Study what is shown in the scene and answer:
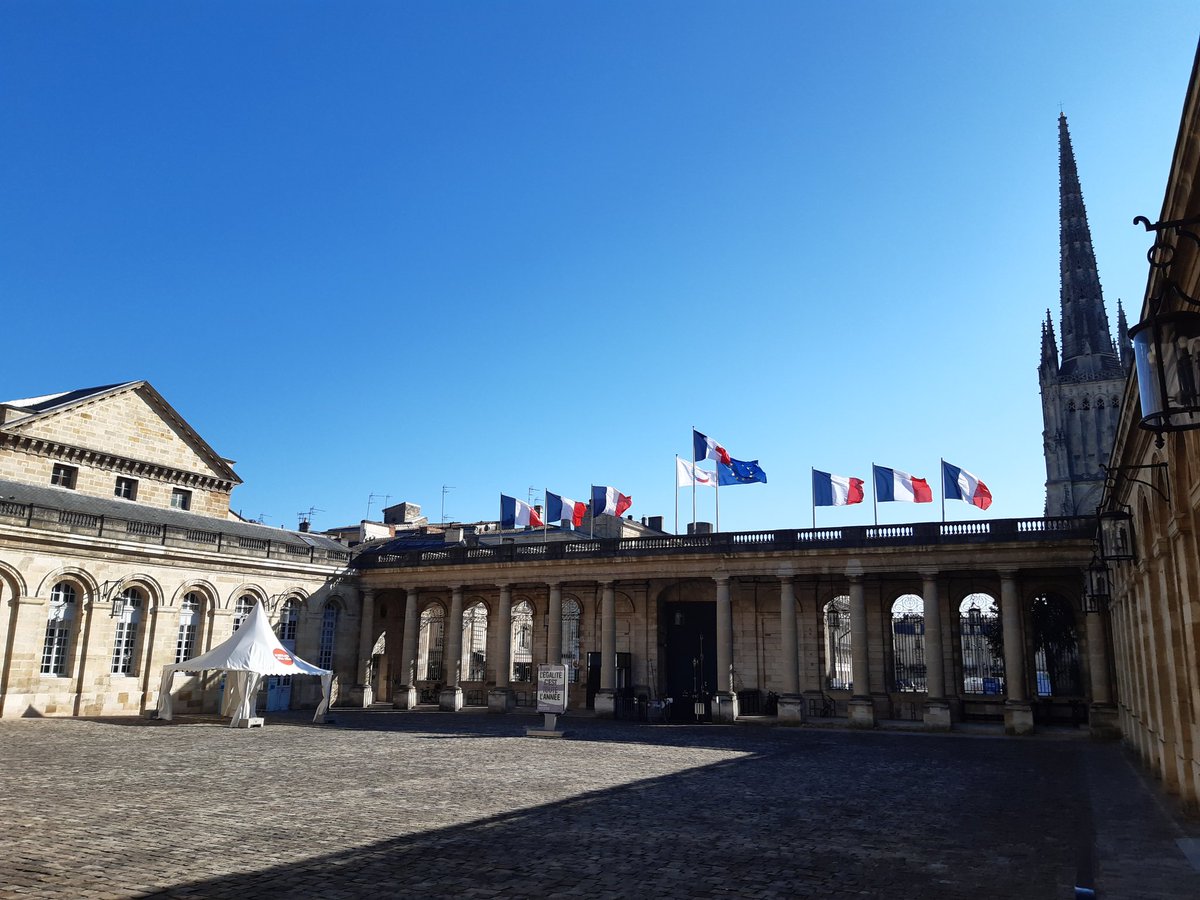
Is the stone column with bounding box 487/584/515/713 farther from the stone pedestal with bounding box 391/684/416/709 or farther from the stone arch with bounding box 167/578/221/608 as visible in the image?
the stone arch with bounding box 167/578/221/608

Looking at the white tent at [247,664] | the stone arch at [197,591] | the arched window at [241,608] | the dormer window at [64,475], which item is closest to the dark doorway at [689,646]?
the white tent at [247,664]

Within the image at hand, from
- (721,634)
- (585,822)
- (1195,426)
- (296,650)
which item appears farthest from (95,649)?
(1195,426)

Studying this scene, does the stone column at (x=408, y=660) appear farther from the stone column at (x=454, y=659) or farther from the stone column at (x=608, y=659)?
the stone column at (x=608, y=659)

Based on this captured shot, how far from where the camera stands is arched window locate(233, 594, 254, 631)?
3756cm

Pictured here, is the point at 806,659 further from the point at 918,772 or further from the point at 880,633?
the point at 918,772

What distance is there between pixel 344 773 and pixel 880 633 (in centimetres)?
2543

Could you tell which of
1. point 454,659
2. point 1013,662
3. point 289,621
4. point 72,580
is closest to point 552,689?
point 454,659

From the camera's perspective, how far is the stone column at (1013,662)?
100.0 feet

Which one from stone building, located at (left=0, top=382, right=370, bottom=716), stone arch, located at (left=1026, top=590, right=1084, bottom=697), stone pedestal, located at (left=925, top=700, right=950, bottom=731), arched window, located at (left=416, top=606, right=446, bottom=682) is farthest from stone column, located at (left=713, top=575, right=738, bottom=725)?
stone building, located at (left=0, top=382, right=370, bottom=716)

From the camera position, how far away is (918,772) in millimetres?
19609

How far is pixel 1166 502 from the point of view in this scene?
12789mm

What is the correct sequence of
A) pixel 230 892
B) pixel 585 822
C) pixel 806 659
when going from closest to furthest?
pixel 230 892, pixel 585 822, pixel 806 659

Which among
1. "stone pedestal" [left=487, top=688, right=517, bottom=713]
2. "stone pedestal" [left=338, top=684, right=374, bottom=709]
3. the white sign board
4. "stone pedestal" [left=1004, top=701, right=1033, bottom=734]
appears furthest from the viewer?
"stone pedestal" [left=338, top=684, right=374, bottom=709]

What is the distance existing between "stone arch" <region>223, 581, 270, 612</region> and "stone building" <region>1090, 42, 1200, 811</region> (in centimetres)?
3120
